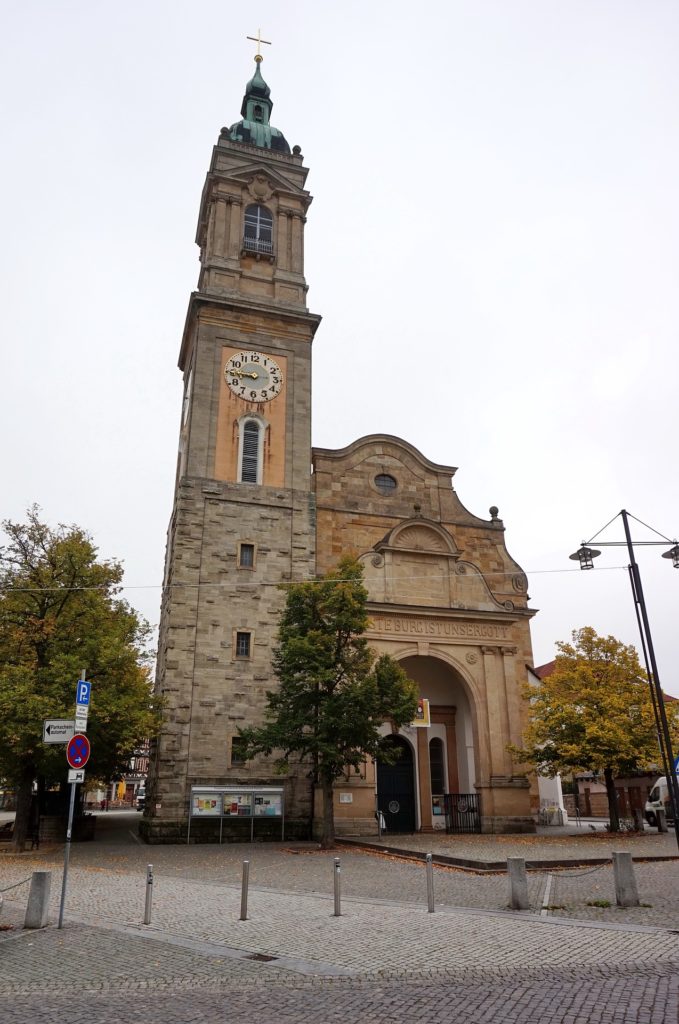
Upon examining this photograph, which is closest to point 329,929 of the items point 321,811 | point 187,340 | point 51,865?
point 51,865

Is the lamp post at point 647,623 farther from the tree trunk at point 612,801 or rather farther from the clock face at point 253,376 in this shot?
the clock face at point 253,376

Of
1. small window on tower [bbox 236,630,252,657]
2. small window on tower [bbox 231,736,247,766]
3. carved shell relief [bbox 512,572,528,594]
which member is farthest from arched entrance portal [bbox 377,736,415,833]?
carved shell relief [bbox 512,572,528,594]

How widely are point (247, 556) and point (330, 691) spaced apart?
8.26 m

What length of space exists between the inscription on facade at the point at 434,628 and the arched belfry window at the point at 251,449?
7845mm

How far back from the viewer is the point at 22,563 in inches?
1018

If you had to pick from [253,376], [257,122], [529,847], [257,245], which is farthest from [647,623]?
[257,122]

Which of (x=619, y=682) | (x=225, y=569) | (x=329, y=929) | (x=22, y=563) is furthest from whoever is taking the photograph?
(x=225, y=569)

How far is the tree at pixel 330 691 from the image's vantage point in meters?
23.2

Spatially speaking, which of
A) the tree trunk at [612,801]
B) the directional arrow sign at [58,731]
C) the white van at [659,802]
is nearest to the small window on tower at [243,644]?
the tree trunk at [612,801]

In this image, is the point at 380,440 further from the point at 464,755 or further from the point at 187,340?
the point at 464,755

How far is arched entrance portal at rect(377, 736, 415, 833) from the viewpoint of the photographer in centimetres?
3009

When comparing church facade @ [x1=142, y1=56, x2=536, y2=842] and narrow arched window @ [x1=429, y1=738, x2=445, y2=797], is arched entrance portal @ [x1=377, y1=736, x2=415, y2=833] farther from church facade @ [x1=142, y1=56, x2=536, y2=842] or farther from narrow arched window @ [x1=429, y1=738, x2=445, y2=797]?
narrow arched window @ [x1=429, y1=738, x2=445, y2=797]

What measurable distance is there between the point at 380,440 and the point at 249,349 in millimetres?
7189

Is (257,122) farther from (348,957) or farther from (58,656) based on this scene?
(348,957)
